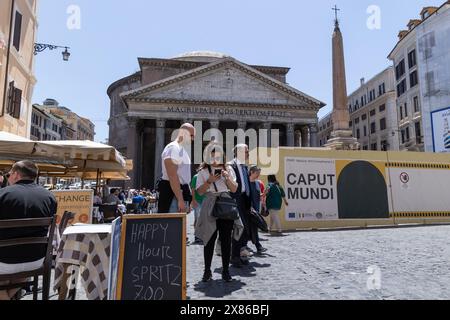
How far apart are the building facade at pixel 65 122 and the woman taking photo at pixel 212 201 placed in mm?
63820

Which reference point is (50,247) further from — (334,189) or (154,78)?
(154,78)

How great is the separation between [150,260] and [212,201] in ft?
4.25

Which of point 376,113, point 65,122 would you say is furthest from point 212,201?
point 65,122

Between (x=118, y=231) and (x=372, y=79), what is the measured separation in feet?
195

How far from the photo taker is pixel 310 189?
35.6 ft

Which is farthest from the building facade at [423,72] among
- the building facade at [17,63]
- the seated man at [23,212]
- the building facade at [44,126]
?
the building facade at [44,126]

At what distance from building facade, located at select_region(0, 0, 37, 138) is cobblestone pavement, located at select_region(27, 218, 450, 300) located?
10.9m

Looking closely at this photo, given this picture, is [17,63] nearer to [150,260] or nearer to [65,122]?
[150,260]

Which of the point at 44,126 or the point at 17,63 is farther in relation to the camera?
the point at 44,126

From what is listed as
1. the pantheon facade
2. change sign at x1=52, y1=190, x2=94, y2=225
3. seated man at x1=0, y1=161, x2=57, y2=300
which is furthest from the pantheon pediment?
seated man at x1=0, y1=161, x2=57, y2=300

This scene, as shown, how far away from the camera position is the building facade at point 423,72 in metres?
32.5

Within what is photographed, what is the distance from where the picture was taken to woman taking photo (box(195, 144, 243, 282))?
4.13 meters

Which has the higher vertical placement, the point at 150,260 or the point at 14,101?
the point at 14,101

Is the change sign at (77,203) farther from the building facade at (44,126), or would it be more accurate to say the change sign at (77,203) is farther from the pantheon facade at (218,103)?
the building facade at (44,126)
